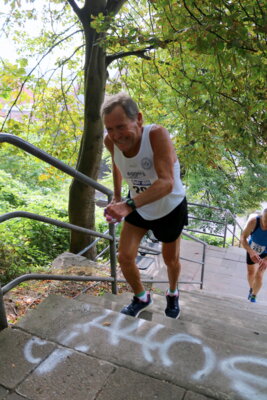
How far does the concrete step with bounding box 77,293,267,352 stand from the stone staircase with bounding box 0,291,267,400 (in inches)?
8.0

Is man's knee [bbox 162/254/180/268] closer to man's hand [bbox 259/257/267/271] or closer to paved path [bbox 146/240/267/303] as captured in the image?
man's hand [bbox 259/257/267/271]

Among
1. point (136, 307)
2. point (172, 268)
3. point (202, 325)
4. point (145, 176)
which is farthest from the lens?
point (202, 325)

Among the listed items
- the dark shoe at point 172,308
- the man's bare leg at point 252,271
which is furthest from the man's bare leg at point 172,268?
the man's bare leg at point 252,271

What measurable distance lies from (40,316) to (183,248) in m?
7.21

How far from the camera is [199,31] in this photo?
259cm

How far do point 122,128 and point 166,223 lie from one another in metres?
0.82

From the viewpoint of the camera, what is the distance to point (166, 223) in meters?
2.44

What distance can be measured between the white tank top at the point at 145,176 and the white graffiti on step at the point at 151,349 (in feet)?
2.60

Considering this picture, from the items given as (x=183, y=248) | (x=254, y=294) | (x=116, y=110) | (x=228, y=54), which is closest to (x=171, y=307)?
(x=116, y=110)

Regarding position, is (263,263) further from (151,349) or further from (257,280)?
(151,349)

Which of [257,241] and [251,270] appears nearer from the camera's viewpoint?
[257,241]

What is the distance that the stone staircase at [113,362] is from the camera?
144cm

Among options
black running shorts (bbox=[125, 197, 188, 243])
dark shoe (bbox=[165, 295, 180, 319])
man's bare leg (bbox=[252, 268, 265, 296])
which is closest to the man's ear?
black running shorts (bbox=[125, 197, 188, 243])

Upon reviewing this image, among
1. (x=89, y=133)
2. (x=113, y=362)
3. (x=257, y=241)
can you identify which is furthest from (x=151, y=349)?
(x=89, y=133)
